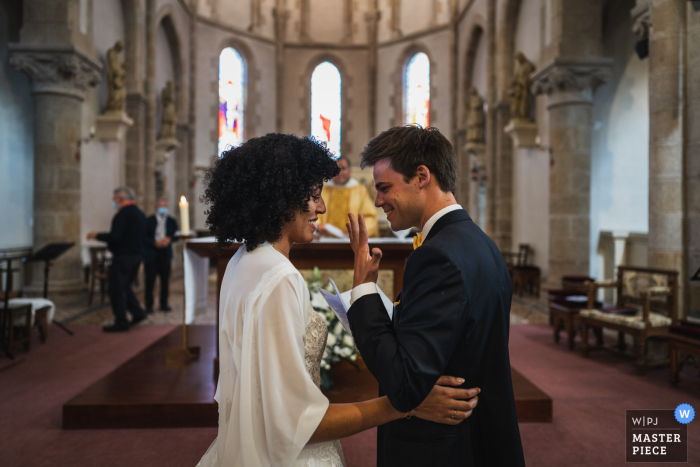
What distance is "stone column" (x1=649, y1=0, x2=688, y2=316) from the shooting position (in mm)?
4781

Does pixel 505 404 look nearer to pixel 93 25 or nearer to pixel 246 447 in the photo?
pixel 246 447

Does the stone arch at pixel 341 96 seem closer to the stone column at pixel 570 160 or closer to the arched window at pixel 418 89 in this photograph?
the arched window at pixel 418 89

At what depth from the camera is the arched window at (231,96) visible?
1559 cm

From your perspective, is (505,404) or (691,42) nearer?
(505,404)

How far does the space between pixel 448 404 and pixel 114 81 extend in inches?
351

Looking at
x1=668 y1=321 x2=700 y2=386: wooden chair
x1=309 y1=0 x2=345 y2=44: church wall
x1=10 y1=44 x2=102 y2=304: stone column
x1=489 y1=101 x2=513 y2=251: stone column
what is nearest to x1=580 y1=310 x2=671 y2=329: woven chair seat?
x1=668 y1=321 x2=700 y2=386: wooden chair

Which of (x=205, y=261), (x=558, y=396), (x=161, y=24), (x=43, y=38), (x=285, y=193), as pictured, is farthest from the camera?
(x=161, y=24)

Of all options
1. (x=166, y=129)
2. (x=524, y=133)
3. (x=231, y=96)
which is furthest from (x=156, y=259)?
(x=231, y=96)

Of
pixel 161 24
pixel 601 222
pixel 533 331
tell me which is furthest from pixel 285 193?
pixel 161 24

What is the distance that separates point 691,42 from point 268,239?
516 cm

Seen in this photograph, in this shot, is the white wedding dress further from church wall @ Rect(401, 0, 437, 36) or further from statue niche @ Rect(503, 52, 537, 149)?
church wall @ Rect(401, 0, 437, 36)

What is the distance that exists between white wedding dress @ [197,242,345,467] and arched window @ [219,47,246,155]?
583 inches

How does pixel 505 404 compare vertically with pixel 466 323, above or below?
below

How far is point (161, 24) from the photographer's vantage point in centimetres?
1241
